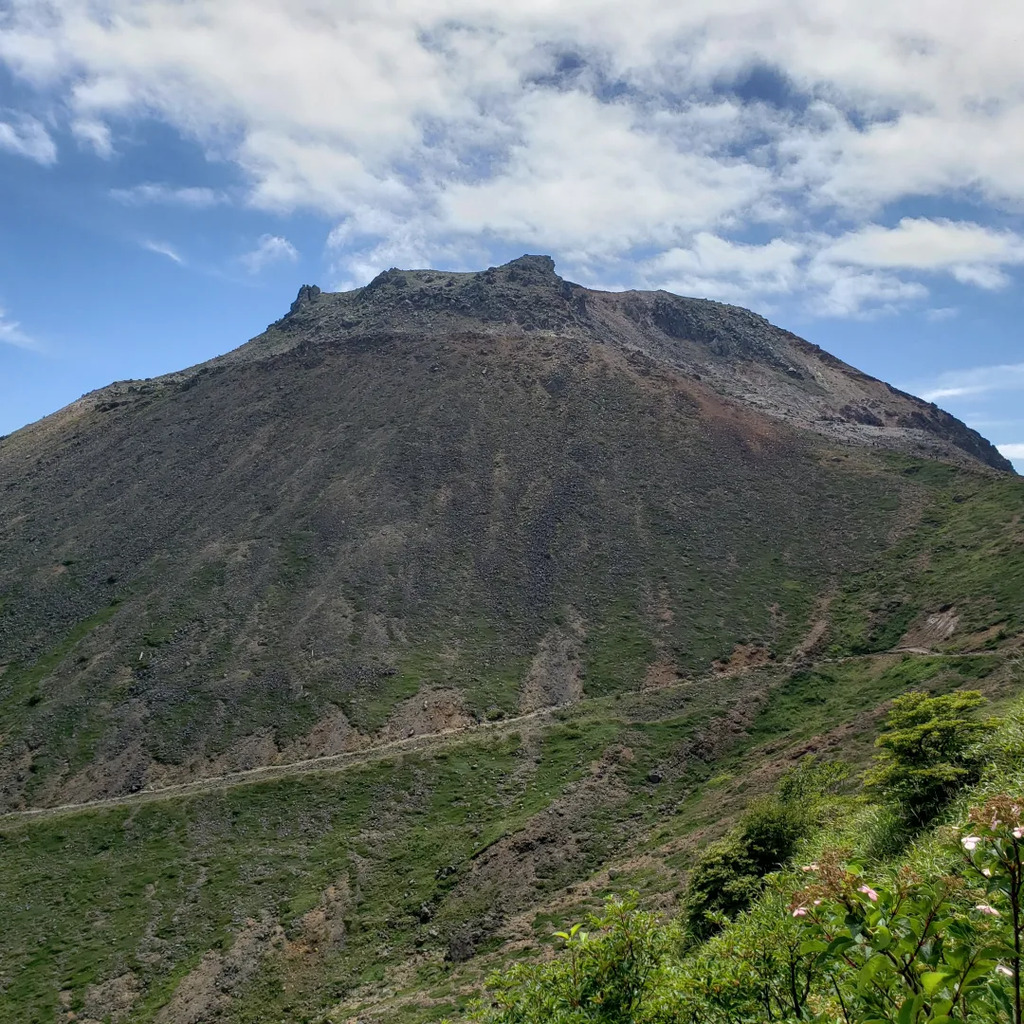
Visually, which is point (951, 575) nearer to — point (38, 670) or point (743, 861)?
point (743, 861)

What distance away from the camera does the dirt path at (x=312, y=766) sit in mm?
55875

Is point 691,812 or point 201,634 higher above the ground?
point 201,634

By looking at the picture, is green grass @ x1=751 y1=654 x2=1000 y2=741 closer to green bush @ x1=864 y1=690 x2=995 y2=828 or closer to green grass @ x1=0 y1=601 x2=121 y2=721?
green bush @ x1=864 y1=690 x2=995 y2=828

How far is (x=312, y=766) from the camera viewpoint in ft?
192

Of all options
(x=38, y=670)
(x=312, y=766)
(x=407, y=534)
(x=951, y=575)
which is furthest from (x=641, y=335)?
(x=38, y=670)

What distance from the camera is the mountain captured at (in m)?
41.9

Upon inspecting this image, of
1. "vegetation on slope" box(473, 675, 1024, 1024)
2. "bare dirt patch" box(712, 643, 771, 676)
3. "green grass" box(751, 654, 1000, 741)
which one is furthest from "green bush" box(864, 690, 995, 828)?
"bare dirt patch" box(712, 643, 771, 676)

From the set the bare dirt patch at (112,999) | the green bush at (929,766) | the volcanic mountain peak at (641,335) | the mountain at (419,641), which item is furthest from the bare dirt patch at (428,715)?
the volcanic mountain peak at (641,335)

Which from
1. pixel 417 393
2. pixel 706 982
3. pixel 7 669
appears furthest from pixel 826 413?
pixel 706 982

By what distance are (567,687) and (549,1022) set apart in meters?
59.1

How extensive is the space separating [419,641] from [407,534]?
19585 millimetres

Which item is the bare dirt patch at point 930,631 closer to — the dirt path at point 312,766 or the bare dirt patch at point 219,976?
the dirt path at point 312,766

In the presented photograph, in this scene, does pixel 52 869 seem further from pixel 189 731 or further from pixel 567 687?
pixel 567 687

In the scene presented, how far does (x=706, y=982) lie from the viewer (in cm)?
999
